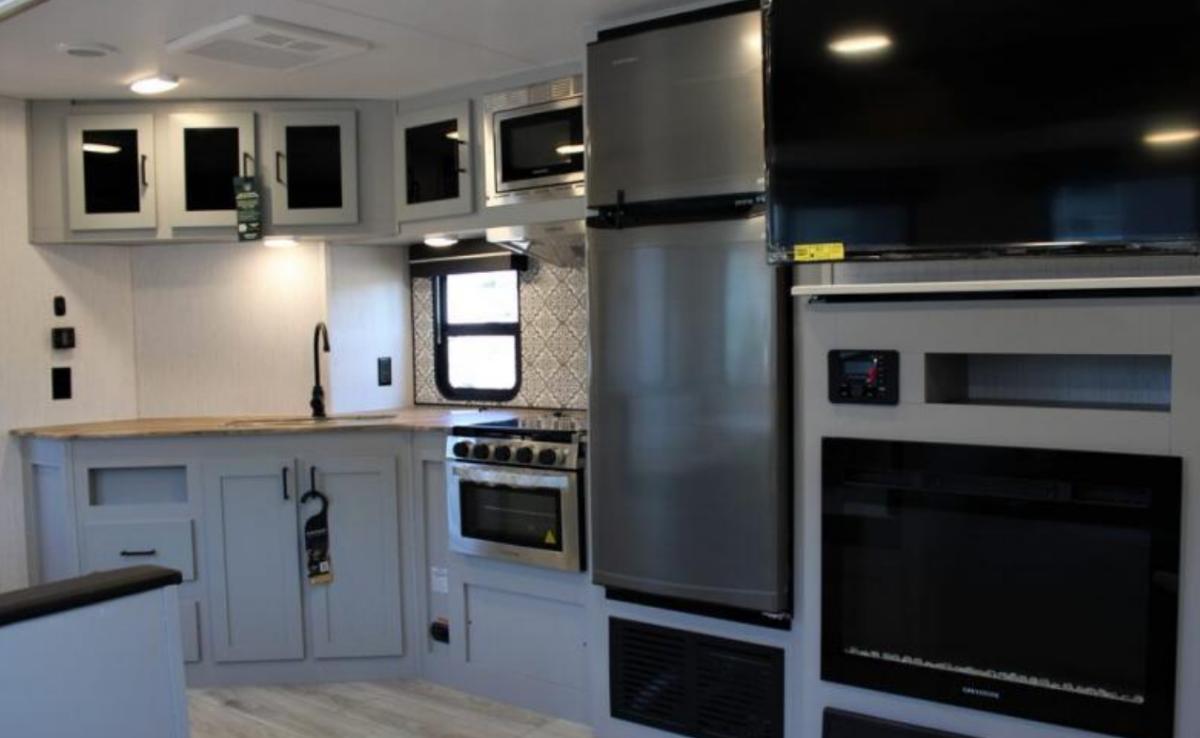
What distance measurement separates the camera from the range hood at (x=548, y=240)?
3408 mm

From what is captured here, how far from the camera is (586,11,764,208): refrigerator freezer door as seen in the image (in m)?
2.54

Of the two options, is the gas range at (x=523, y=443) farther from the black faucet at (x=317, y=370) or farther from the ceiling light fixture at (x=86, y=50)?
the ceiling light fixture at (x=86, y=50)

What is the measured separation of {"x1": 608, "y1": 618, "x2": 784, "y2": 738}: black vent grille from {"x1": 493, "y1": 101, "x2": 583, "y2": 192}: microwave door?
1541 mm

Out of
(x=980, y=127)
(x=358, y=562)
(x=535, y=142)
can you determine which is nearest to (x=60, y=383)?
(x=358, y=562)

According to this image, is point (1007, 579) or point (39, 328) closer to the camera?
point (1007, 579)

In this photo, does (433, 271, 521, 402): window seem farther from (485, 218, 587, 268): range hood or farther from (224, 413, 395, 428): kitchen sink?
(224, 413, 395, 428): kitchen sink

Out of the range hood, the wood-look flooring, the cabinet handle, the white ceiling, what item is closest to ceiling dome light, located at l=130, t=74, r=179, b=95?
the white ceiling

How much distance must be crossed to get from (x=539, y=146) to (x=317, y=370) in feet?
5.12

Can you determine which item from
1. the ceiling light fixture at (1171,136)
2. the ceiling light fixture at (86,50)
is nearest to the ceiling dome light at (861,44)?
the ceiling light fixture at (1171,136)

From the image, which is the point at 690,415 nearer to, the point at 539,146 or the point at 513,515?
the point at 513,515

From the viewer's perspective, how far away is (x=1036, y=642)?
2.16 metres

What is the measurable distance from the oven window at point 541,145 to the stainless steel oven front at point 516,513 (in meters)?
1.06

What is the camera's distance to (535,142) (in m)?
3.32

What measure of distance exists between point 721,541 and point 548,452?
802mm
